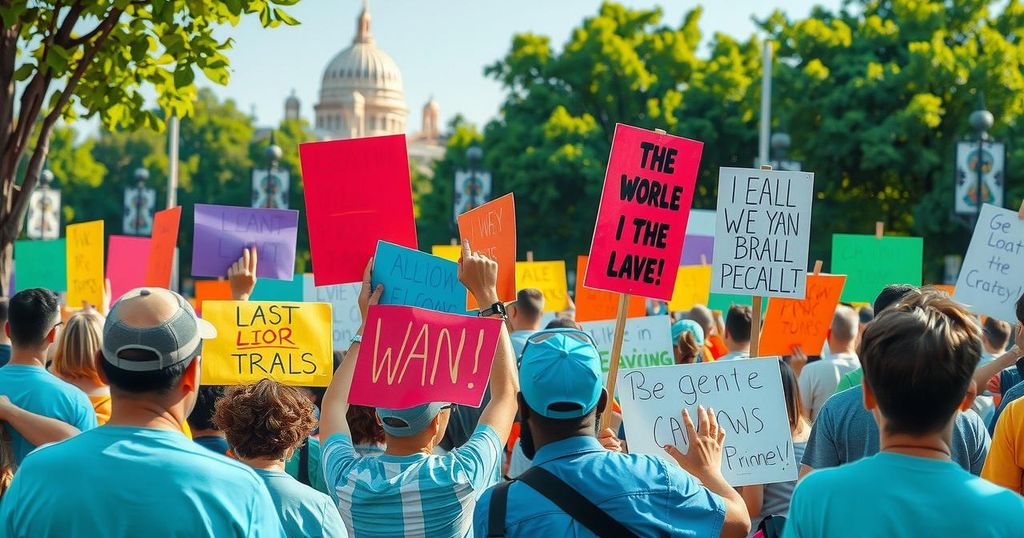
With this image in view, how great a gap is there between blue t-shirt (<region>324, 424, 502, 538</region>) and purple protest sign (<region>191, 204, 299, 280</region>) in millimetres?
2795

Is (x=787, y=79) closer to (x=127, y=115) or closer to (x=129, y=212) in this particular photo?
(x=129, y=212)

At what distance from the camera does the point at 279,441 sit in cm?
366

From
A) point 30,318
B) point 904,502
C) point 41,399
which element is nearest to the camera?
point 904,502

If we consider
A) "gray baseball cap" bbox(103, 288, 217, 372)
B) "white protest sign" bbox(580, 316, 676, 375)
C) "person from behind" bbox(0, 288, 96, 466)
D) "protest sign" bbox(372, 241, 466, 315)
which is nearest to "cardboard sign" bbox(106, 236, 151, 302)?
"white protest sign" bbox(580, 316, 676, 375)

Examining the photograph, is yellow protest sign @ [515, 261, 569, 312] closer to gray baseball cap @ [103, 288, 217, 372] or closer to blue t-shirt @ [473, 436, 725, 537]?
blue t-shirt @ [473, 436, 725, 537]

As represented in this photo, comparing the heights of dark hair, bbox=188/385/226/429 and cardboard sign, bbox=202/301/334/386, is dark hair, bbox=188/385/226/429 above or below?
below

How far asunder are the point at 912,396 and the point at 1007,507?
0.27 m

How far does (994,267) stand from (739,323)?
1469 millimetres

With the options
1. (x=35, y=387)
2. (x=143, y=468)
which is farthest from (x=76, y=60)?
(x=143, y=468)

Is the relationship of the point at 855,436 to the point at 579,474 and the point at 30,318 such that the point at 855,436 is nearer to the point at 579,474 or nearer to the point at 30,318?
the point at 579,474

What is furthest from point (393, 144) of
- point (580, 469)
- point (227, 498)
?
point (227, 498)

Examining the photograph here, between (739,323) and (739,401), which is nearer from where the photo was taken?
(739,401)

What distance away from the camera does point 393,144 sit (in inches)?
199

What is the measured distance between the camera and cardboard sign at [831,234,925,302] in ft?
30.4
